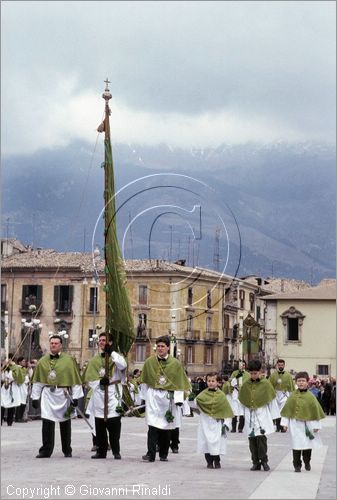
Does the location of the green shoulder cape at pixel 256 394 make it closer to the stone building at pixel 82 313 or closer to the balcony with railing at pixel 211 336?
the stone building at pixel 82 313

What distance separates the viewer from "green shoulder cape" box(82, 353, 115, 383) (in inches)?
692

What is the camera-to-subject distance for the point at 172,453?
18.5 metres

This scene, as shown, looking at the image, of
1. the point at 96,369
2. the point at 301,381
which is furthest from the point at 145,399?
the point at 301,381

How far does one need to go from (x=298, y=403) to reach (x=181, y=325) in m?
59.5

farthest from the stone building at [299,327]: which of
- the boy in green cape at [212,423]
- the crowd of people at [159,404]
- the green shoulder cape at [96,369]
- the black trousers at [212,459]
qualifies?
the black trousers at [212,459]

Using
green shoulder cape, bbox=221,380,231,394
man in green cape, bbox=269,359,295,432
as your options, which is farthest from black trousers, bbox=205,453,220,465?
green shoulder cape, bbox=221,380,231,394

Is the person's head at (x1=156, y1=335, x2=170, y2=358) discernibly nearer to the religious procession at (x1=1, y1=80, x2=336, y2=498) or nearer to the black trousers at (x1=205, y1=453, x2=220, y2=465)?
the religious procession at (x1=1, y1=80, x2=336, y2=498)

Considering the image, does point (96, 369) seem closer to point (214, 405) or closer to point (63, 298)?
point (214, 405)

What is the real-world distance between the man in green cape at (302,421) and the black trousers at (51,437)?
2.80 m

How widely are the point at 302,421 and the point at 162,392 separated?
1917 millimetres

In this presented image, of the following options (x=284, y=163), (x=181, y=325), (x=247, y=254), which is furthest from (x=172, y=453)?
(x=247, y=254)

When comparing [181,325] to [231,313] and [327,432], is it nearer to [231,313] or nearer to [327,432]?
[231,313]

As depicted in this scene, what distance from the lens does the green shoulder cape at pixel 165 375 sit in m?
17.2

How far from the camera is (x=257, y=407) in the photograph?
662 inches
